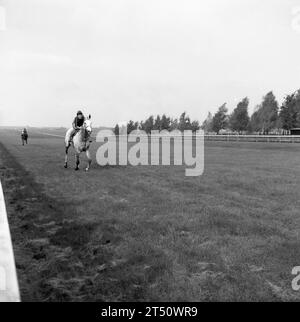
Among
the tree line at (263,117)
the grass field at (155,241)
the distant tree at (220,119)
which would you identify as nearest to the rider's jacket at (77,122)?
the grass field at (155,241)

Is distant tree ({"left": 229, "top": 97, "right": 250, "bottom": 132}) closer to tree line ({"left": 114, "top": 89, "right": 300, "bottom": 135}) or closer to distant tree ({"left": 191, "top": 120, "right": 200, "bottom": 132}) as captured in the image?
tree line ({"left": 114, "top": 89, "right": 300, "bottom": 135})

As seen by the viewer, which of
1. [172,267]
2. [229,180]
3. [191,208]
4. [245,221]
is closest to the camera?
[172,267]

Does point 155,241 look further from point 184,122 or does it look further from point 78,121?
point 184,122

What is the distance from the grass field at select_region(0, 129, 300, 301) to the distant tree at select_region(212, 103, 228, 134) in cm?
9837

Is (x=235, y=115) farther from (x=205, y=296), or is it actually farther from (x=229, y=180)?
(x=205, y=296)

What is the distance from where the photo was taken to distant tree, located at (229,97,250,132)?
100812 millimetres

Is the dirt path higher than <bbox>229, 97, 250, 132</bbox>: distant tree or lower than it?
lower

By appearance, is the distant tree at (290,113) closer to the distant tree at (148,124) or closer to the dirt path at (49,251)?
the distant tree at (148,124)

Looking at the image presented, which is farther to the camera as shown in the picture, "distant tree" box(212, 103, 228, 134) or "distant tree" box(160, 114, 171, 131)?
"distant tree" box(160, 114, 171, 131)

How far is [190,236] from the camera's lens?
7852 millimetres

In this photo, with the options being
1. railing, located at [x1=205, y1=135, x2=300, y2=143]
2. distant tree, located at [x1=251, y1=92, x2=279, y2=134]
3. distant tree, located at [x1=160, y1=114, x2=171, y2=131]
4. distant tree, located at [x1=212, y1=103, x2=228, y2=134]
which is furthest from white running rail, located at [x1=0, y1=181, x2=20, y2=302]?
distant tree, located at [x1=160, y1=114, x2=171, y2=131]
